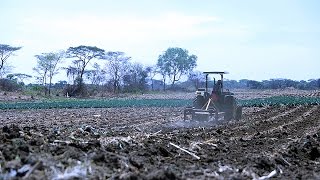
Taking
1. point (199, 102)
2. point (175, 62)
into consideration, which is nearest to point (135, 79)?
point (175, 62)

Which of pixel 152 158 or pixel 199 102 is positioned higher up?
pixel 199 102

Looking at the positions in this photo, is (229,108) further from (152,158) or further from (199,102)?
(152,158)

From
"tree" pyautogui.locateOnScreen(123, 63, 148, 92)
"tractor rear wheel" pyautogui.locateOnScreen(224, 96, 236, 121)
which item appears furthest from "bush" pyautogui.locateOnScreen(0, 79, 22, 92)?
"tractor rear wheel" pyautogui.locateOnScreen(224, 96, 236, 121)

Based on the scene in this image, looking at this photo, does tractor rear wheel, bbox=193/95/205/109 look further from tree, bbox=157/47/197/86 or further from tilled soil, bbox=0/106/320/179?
tree, bbox=157/47/197/86

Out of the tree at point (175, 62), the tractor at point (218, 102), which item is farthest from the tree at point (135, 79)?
the tractor at point (218, 102)

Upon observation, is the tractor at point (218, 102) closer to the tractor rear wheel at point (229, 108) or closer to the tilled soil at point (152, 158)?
the tractor rear wheel at point (229, 108)

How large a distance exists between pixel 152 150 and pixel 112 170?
213cm

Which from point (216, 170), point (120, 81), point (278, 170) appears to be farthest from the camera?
point (120, 81)

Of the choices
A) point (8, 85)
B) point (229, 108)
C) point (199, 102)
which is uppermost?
point (8, 85)

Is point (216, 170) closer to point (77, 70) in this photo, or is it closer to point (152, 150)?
point (152, 150)

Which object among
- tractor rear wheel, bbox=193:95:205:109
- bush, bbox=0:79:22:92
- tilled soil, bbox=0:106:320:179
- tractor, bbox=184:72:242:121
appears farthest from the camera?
bush, bbox=0:79:22:92

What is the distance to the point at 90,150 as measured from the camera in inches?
308

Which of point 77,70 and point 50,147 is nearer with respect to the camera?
point 50,147

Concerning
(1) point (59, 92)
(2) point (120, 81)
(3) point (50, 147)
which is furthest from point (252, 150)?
(2) point (120, 81)
